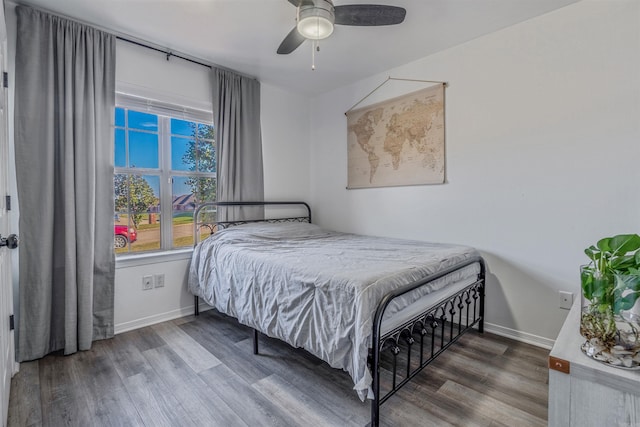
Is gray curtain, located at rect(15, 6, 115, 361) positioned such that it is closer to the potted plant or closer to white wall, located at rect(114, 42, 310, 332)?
white wall, located at rect(114, 42, 310, 332)

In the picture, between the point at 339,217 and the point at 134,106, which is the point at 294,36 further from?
the point at 339,217

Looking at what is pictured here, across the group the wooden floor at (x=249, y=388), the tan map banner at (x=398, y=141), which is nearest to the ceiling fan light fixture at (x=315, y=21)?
the tan map banner at (x=398, y=141)

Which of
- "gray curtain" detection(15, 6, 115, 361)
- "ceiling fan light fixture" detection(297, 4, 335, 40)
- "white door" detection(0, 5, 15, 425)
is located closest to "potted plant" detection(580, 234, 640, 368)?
"ceiling fan light fixture" detection(297, 4, 335, 40)

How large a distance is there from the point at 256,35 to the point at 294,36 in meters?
0.61

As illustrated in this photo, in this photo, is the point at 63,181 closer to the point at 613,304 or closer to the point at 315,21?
the point at 315,21

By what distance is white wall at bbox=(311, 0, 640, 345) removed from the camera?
1971 millimetres

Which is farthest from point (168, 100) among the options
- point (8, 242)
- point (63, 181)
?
point (8, 242)

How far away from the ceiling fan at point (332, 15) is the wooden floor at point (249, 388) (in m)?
2.16

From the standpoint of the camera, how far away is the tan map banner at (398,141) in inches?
110

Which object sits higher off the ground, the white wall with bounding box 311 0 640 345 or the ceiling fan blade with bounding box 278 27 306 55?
the ceiling fan blade with bounding box 278 27 306 55

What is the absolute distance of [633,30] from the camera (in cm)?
190

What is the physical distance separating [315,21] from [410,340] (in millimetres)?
1859

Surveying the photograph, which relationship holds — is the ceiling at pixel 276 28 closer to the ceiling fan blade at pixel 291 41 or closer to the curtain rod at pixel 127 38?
the curtain rod at pixel 127 38

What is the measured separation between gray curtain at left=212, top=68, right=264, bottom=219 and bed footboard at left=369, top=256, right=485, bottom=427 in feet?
6.75
